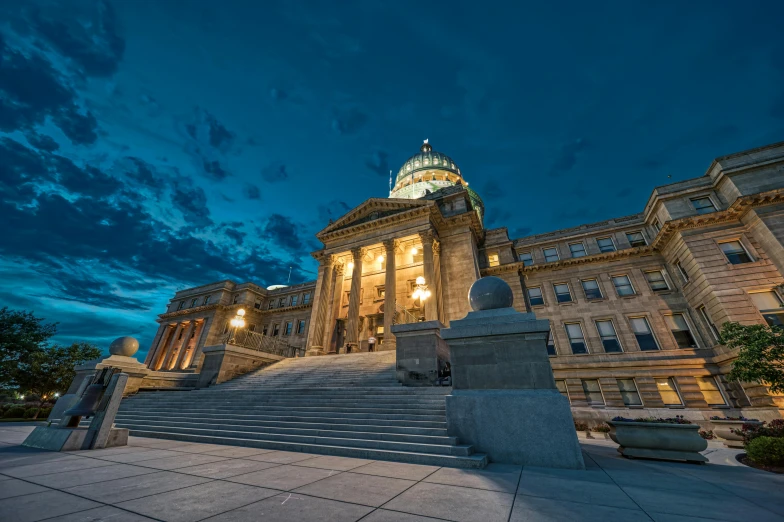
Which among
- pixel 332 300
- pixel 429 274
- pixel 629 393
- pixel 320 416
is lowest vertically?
pixel 320 416

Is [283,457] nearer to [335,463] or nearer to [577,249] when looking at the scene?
[335,463]

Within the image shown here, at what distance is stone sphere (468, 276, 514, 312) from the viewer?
8.47m

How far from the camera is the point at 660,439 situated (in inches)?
298

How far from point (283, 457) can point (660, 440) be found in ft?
30.9

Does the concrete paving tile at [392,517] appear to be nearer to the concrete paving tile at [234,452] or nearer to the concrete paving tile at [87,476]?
the concrete paving tile at [87,476]

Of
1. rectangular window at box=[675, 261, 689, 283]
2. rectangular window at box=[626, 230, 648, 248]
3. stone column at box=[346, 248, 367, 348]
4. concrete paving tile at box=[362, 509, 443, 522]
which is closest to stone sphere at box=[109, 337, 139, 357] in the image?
stone column at box=[346, 248, 367, 348]

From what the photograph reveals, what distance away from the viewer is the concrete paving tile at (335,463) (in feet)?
19.7

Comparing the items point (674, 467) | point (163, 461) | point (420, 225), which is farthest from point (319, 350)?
point (674, 467)

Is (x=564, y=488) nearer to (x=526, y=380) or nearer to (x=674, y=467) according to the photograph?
(x=526, y=380)

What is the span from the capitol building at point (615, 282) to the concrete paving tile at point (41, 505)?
13635 millimetres

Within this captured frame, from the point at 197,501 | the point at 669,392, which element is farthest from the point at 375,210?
the point at 197,501

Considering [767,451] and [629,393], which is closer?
[767,451]

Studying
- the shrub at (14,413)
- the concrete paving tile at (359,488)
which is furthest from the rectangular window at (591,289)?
the shrub at (14,413)

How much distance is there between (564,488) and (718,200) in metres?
29.1
